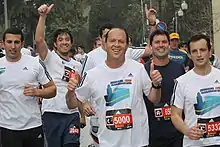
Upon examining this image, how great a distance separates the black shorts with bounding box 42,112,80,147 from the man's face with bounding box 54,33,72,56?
899 millimetres

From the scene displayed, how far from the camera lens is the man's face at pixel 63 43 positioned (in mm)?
8141

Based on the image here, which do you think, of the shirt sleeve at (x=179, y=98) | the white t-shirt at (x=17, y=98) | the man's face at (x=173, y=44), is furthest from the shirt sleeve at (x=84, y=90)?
the man's face at (x=173, y=44)

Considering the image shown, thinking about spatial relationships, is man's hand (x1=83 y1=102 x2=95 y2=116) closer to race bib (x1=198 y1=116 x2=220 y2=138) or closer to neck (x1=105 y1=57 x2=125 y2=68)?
neck (x1=105 y1=57 x2=125 y2=68)

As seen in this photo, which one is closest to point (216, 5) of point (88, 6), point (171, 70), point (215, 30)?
point (215, 30)

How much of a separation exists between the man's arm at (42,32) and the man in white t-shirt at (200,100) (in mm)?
2321

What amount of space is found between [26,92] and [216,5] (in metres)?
17.6

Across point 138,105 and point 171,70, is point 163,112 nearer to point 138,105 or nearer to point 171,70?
point 171,70

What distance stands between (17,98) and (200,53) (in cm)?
232

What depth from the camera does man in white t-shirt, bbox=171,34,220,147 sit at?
5.63 meters

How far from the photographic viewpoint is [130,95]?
224 inches

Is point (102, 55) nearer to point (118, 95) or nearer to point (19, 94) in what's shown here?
point (19, 94)

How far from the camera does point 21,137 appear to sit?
6.91 metres

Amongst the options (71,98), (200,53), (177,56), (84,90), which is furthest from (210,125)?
(177,56)

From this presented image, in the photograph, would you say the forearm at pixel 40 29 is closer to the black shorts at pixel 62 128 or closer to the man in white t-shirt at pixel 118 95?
the black shorts at pixel 62 128
